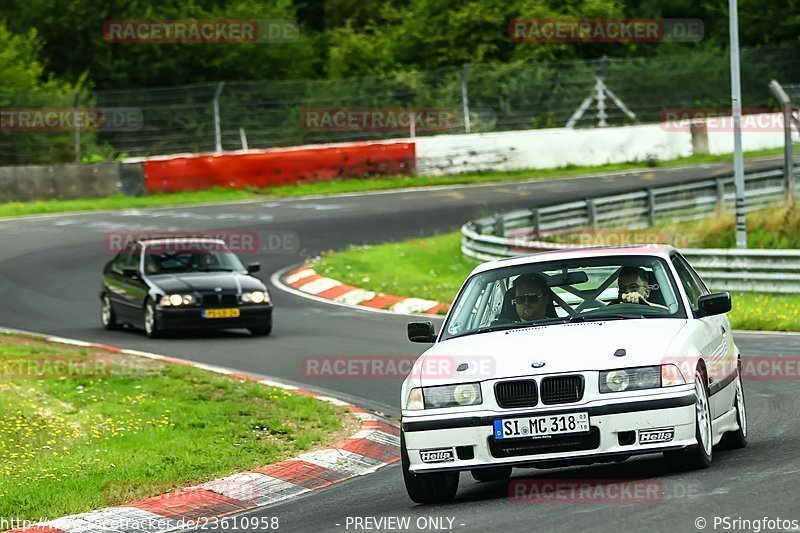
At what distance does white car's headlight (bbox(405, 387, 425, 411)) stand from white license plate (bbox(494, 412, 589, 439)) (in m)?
0.52

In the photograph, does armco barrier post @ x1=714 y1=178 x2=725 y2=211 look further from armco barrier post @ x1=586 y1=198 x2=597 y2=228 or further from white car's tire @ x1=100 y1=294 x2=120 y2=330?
white car's tire @ x1=100 y1=294 x2=120 y2=330

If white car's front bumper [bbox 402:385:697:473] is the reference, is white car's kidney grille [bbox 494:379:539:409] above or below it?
above

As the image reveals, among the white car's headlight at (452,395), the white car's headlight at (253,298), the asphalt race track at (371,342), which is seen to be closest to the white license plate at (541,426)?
the white car's headlight at (452,395)

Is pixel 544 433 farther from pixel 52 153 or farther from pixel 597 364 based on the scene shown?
pixel 52 153

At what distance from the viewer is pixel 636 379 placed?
26.7 ft

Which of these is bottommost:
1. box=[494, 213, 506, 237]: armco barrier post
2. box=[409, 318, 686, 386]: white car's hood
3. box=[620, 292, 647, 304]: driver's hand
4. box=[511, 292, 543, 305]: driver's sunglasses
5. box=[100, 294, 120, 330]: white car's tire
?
box=[100, 294, 120, 330]: white car's tire

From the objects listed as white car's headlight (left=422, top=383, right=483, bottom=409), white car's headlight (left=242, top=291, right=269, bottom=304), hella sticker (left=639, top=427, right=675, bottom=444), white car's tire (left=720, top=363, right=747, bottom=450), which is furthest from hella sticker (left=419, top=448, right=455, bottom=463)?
white car's headlight (left=242, top=291, right=269, bottom=304)

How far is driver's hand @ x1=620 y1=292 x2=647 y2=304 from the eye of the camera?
9.38 meters

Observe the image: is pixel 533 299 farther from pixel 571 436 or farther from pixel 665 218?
pixel 665 218

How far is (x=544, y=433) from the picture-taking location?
8.04 m

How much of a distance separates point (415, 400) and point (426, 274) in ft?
56.0

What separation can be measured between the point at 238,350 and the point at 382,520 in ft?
33.1

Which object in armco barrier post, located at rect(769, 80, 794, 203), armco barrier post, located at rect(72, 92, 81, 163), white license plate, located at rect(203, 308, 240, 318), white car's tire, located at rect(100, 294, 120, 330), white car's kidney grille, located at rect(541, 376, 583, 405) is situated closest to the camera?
white car's kidney grille, located at rect(541, 376, 583, 405)

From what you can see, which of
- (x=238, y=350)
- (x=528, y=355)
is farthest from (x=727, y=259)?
(x=528, y=355)
